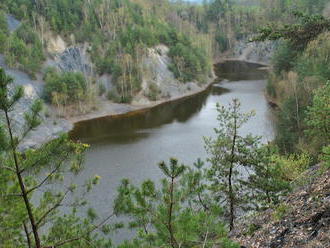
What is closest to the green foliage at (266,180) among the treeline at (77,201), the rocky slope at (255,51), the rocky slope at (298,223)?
the rocky slope at (298,223)

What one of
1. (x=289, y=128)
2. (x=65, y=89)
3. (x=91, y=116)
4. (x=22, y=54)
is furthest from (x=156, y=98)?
(x=289, y=128)

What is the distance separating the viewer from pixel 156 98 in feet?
202

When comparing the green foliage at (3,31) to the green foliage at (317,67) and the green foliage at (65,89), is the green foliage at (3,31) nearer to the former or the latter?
the green foliage at (65,89)

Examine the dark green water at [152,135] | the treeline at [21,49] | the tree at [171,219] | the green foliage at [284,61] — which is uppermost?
the treeline at [21,49]

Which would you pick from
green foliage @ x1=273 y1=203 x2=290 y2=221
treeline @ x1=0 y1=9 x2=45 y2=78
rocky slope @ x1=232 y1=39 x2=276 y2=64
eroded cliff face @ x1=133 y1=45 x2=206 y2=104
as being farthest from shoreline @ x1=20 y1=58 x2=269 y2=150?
rocky slope @ x1=232 y1=39 x2=276 y2=64

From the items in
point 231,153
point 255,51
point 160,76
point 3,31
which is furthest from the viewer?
point 255,51

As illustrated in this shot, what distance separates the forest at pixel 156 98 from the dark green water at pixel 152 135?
2.02 m

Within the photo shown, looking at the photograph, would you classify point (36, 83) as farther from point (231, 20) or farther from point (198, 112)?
point (231, 20)

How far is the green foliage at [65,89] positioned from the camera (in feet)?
173

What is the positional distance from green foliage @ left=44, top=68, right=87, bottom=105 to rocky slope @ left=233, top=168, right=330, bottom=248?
42907mm

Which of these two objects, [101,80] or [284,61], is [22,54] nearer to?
[101,80]

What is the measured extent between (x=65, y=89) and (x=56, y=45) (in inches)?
663

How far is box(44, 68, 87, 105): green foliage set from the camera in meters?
52.8

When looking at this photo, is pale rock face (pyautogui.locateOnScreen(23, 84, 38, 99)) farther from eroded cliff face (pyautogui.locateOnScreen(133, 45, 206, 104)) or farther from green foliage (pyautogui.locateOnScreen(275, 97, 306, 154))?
green foliage (pyautogui.locateOnScreen(275, 97, 306, 154))
